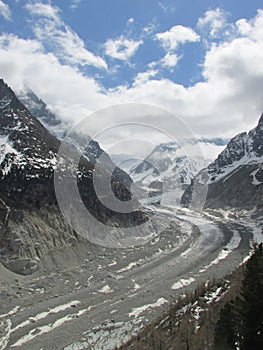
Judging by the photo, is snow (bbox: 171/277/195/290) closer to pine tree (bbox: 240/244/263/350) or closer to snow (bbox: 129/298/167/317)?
snow (bbox: 129/298/167/317)

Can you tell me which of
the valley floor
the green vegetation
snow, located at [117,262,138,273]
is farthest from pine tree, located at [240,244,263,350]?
snow, located at [117,262,138,273]

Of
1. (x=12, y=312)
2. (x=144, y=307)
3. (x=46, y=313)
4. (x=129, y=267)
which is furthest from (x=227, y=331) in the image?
(x=129, y=267)

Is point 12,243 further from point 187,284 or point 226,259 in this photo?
point 226,259

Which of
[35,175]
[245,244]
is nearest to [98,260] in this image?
[35,175]

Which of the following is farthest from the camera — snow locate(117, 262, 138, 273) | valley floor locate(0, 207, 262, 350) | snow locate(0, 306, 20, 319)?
snow locate(117, 262, 138, 273)

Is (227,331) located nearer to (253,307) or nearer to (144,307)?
(253,307)

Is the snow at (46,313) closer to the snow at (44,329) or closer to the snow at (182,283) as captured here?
the snow at (44,329)

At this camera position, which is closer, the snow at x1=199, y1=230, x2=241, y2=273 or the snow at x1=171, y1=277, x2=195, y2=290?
the snow at x1=171, y1=277, x2=195, y2=290

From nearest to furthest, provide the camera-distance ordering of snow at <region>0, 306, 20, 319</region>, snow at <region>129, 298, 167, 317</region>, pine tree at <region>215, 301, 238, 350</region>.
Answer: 1. pine tree at <region>215, 301, 238, 350</region>
2. snow at <region>0, 306, 20, 319</region>
3. snow at <region>129, 298, 167, 317</region>
